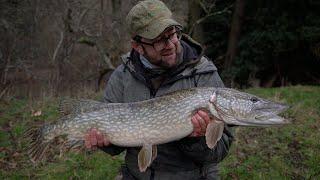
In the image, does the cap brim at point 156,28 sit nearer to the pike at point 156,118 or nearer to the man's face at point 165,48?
the man's face at point 165,48

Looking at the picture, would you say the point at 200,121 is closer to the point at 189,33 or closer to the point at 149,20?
the point at 149,20

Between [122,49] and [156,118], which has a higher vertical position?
[122,49]

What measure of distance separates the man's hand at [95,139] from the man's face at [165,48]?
672 mm

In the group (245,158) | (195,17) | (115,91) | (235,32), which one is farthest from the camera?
(195,17)

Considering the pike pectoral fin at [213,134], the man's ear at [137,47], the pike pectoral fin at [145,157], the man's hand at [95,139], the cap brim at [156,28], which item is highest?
the cap brim at [156,28]

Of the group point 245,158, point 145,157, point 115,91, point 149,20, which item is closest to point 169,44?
point 149,20

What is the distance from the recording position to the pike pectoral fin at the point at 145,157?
126 inches

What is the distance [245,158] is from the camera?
5.48 metres

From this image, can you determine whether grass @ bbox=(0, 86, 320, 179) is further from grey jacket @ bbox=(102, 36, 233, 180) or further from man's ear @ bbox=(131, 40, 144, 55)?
man's ear @ bbox=(131, 40, 144, 55)

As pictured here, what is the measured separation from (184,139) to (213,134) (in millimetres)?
304

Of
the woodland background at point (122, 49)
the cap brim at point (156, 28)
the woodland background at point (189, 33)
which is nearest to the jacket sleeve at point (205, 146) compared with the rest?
the cap brim at point (156, 28)

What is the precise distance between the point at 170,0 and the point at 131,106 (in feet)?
33.0

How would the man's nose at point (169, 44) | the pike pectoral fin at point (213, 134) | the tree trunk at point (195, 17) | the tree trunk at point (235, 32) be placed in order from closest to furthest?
the pike pectoral fin at point (213, 134) → the man's nose at point (169, 44) → the tree trunk at point (235, 32) → the tree trunk at point (195, 17)

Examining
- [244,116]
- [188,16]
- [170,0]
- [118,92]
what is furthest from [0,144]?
[188,16]
